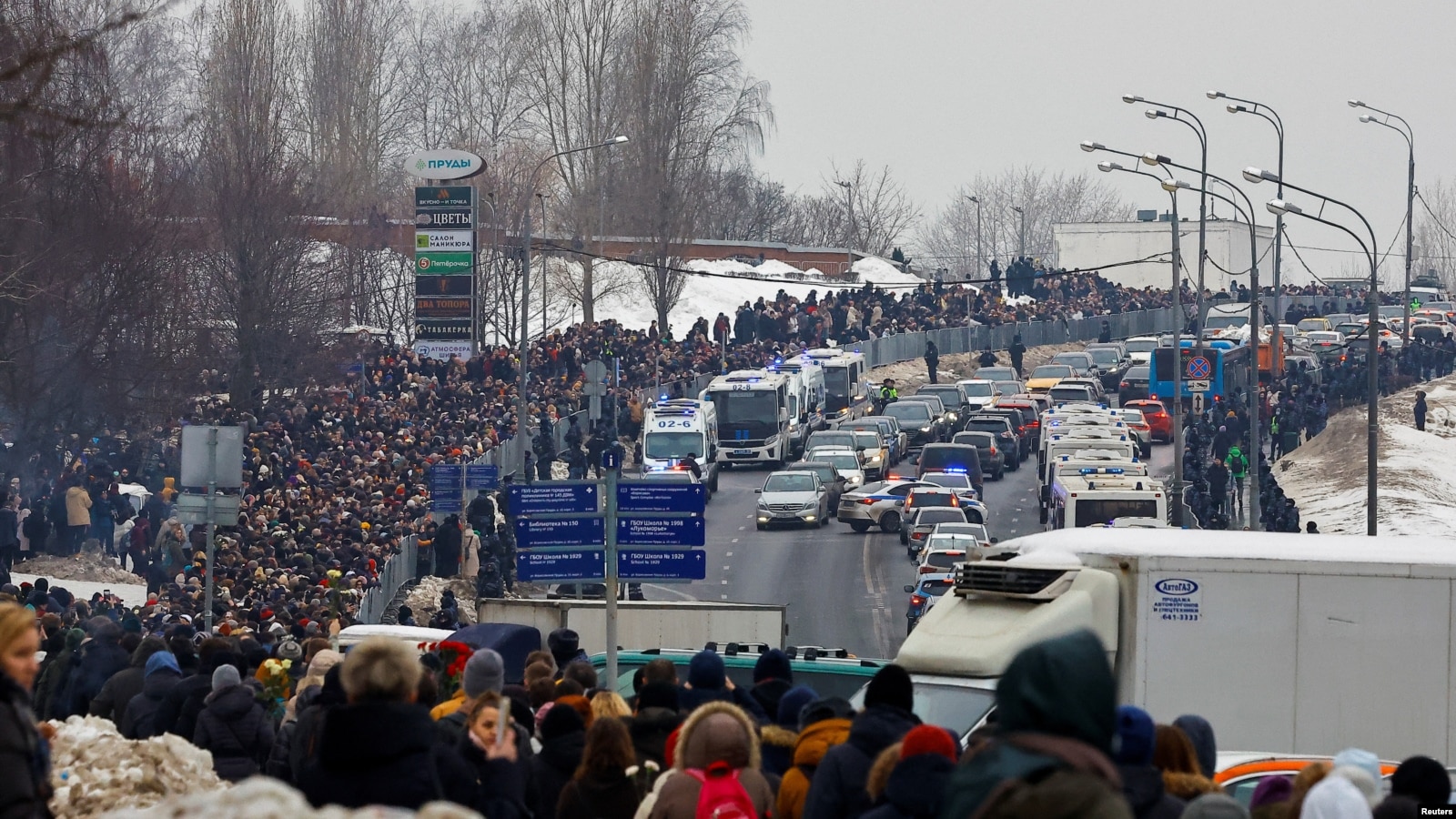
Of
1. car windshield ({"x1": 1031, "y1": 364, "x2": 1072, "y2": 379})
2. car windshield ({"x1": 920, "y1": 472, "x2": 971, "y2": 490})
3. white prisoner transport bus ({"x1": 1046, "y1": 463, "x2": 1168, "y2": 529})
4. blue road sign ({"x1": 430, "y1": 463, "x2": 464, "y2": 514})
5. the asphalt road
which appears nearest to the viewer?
blue road sign ({"x1": 430, "y1": 463, "x2": 464, "y2": 514})

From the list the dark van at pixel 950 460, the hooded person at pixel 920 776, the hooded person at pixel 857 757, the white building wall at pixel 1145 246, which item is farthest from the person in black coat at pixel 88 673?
the white building wall at pixel 1145 246

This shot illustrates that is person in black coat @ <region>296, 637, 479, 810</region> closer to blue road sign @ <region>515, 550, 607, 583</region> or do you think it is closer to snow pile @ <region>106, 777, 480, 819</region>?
snow pile @ <region>106, 777, 480, 819</region>

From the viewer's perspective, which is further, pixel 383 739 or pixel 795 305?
pixel 795 305

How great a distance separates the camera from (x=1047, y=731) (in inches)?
171

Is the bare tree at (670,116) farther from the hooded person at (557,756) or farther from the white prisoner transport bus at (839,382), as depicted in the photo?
the hooded person at (557,756)

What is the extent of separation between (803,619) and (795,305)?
1452 inches

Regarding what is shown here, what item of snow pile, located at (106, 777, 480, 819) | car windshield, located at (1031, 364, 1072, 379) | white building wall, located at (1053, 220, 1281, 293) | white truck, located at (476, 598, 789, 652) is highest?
white building wall, located at (1053, 220, 1281, 293)

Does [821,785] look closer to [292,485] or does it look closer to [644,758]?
[644,758]

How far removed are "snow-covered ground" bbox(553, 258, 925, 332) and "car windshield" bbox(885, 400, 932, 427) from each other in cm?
3595

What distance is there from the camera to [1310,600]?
13734mm

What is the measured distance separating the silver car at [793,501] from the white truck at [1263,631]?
29.5 m

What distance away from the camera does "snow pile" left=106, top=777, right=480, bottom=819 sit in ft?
13.6

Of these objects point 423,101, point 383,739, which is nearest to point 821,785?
point 383,739

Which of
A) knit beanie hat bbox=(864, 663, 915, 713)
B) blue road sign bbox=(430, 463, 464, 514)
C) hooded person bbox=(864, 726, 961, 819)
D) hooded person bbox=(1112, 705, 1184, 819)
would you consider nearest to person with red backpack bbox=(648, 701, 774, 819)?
knit beanie hat bbox=(864, 663, 915, 713)
